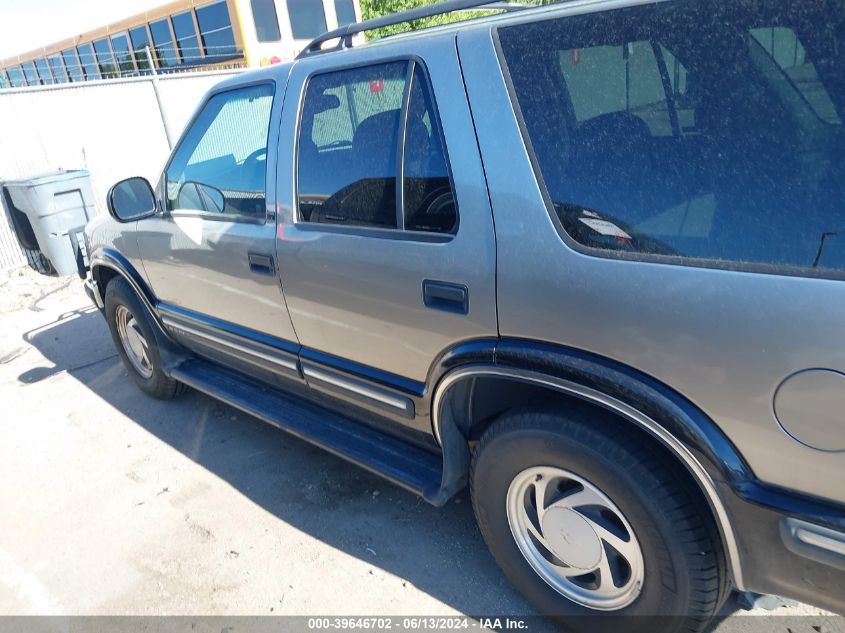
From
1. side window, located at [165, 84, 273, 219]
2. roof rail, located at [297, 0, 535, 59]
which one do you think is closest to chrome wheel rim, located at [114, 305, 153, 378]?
side window, located at [165, 84, 273, 219]

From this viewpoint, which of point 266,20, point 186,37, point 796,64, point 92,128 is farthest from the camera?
point 186,37

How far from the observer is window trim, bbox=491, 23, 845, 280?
138 centimetres

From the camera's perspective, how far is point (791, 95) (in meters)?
1.46

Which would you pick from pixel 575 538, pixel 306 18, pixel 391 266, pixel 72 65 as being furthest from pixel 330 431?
pixel 72 65

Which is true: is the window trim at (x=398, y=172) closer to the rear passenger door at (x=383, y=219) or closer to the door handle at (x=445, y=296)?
the rear passenger door at (x=383, y=219)

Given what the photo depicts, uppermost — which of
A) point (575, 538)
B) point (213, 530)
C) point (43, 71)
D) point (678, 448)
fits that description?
point (43, 71)

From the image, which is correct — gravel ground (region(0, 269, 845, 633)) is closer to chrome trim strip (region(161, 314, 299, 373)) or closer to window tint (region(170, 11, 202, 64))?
chrome trim strip (region(161, 314, 299, 373))

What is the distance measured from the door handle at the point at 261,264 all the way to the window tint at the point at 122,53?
598 inches

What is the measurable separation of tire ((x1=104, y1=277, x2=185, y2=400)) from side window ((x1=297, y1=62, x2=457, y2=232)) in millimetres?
1879

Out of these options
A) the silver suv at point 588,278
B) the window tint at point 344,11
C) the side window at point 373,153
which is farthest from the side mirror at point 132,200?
the window tint at point 344,11

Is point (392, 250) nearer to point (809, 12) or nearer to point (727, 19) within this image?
point (727, 19)

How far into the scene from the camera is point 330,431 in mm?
2816

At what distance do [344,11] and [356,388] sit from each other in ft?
51.7

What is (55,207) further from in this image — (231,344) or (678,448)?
(678,448)
